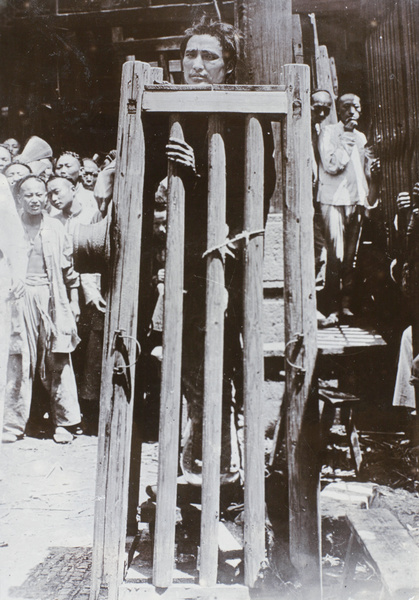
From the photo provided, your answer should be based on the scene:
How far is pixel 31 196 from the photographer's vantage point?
13.3ft

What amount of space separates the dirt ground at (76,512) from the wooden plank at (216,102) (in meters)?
2.05

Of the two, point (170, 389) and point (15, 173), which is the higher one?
point (15, 173)

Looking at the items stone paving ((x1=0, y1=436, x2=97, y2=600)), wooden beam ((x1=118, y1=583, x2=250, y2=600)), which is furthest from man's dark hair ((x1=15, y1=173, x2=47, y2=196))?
wooden beam ((x1=118, y1=583, x2=250, y2=600))

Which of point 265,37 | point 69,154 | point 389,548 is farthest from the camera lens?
point 69,154

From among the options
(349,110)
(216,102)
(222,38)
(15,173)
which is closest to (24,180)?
(15,173)

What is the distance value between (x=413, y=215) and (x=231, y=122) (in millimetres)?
2080

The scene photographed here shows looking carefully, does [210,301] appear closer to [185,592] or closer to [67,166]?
[185,592]

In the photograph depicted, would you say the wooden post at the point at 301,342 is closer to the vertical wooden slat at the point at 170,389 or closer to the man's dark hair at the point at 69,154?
the vertical wooden slat at the point at 170,389

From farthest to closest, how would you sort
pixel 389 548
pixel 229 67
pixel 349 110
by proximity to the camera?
pixel 349 110 < pixel 229 67 < pixel 389 548

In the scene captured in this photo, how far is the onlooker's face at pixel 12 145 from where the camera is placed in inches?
158

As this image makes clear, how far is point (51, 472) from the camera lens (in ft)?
11.9

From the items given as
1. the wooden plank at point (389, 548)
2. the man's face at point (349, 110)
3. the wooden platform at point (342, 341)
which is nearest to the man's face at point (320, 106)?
the man's face at point (349, 110)

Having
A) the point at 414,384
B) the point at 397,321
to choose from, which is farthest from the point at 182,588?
the point at 397,321

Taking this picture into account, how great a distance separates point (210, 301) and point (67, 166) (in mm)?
2908
